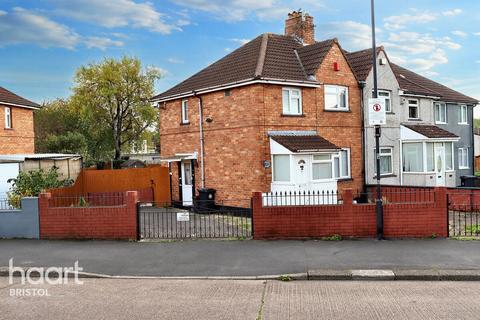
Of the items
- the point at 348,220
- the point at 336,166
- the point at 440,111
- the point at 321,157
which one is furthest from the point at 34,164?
the point at 440,111

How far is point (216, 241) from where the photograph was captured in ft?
39.9

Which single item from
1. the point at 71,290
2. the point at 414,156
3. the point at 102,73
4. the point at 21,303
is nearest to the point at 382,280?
the point at 71,290

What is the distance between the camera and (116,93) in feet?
150

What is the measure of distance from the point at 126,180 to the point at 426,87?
58.0ft

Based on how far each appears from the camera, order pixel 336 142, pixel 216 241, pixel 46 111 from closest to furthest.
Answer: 1. pixel 216 241
2. pixel 336 142
3. pixel 46 111

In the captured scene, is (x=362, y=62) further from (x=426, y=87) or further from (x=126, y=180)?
(x=126, y=180)

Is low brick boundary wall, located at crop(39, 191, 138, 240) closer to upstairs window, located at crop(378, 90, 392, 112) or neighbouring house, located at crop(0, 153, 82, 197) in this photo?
neighbouring house, located at crop(0, 153, 82, 197)

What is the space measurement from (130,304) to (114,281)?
5.67 ft

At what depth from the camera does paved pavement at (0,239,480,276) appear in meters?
9.56

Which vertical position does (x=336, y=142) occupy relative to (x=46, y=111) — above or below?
below

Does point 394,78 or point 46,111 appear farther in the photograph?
point 46,111

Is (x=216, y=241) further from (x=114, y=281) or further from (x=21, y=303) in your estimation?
(x=21, y=303)

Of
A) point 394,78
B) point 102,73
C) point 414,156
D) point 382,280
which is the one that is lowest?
point 382,280

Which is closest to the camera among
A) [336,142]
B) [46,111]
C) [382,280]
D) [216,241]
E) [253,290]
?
[253,290]
